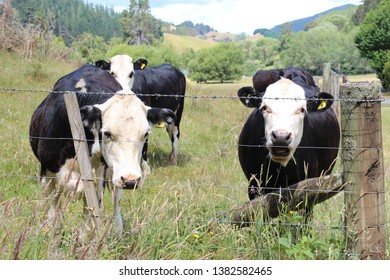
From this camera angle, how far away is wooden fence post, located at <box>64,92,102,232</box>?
158 inches

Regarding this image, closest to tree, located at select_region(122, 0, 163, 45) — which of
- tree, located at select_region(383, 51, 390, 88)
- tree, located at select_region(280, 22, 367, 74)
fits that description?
tree, located at select_region(280, 22, 367, 74)

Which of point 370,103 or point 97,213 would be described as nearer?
point 370,103

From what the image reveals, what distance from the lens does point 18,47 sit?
17516 mm

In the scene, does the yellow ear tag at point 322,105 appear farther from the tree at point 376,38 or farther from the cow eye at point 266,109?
the tree at point 376,38

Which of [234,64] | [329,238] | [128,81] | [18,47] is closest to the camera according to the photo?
[329,238]

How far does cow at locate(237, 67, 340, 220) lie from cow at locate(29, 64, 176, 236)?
882 mm

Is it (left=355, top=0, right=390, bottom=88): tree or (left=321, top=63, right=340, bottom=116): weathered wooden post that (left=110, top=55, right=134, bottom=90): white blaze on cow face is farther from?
(left=355, top=0, right=390, bottom=88): tree

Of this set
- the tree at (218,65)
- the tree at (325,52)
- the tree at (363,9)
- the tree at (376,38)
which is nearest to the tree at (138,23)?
the tree at (218,65)

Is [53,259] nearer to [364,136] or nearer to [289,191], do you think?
[289,191]

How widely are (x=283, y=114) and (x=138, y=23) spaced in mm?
142617

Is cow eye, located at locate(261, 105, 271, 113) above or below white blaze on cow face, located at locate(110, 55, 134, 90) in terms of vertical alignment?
below
